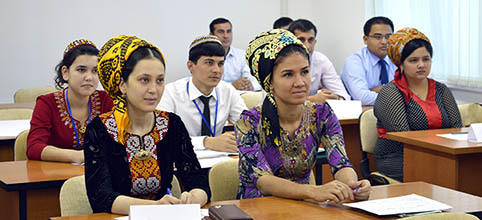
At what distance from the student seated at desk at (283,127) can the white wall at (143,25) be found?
4.51m

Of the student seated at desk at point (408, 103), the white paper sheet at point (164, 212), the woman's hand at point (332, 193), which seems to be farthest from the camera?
the student seated at desk at point (408, 103)

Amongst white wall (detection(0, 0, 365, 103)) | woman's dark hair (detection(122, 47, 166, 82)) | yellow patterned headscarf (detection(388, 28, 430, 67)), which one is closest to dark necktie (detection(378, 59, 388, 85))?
white wall (detection(0, 0, 365, 103))

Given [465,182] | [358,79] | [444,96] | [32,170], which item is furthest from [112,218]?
[358,79]

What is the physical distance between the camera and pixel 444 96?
13.0 ft

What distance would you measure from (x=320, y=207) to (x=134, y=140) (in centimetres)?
70

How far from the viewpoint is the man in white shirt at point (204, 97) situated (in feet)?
12.7

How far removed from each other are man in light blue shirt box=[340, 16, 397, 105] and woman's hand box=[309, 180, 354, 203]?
3546mm

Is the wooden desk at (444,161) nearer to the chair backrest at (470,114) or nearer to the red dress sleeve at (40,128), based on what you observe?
the chair backrest at (470,114)

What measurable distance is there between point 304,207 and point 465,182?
1.48 metres

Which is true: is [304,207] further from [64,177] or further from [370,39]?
[370,39]

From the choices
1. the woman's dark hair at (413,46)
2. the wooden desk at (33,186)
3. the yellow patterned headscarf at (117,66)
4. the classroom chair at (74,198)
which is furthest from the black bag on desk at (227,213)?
the woman's dark hair at (413,46)

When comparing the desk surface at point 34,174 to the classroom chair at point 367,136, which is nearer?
the desk surface at point 34,174

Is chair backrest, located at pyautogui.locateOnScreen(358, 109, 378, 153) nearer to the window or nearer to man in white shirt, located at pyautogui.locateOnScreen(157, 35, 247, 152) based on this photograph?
man in white shirt, located at pyautogui.locateOnScreen(157, 35, 247, 152)

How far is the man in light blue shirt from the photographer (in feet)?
18.7
